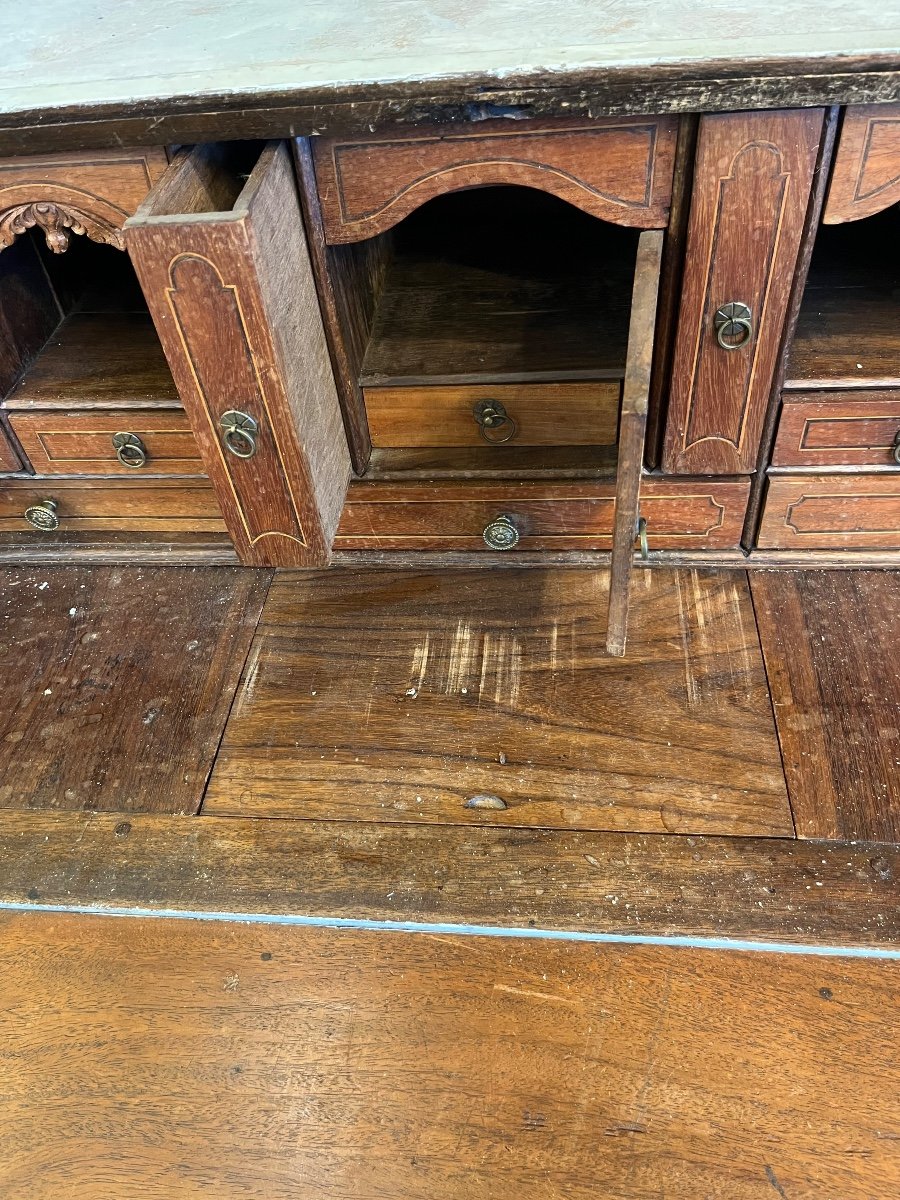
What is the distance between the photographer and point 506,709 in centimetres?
107

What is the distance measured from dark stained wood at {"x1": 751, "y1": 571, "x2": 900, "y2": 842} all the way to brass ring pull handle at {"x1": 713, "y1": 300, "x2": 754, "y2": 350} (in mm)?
339

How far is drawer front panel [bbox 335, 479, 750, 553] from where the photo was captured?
1137 mm

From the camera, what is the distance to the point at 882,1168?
Answer: 75 cm

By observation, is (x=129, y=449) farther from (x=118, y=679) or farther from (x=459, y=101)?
(x=459, y=101)

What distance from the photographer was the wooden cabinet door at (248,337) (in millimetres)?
744

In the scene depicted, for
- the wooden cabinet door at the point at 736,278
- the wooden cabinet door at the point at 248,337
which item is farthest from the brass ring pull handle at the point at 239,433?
the wooden cabinet door at the point at 736,278

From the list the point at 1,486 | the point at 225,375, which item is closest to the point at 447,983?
the point at 225,375

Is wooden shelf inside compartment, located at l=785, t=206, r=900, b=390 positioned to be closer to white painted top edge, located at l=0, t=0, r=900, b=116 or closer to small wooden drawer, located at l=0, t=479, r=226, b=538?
white painted top edge, located at l=0, t=0, r=900, b=116

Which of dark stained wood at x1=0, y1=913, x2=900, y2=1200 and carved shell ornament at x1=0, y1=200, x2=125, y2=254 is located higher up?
carved shell ornament at x1=0, y1=200, x2=125, y2=254

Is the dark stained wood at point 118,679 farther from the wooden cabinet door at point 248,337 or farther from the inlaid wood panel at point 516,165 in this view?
the inlaid wood panel at point 516,165

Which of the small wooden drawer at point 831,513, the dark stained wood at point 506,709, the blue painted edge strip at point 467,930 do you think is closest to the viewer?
the blue painted edge strip at point 467,930

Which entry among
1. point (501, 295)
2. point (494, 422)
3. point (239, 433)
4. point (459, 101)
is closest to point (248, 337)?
point (239, 433)

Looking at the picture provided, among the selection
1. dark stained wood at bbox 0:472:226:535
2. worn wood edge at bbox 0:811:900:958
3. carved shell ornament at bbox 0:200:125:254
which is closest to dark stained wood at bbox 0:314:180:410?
dark stained wood at bbox 0:472:226:535

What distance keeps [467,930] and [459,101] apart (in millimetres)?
768
